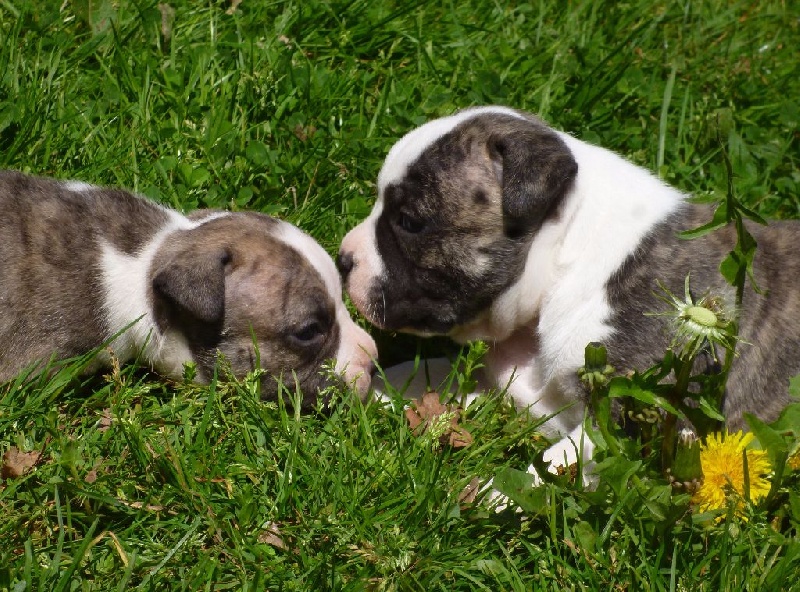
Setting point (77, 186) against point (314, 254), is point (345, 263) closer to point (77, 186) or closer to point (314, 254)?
point (314, 254)

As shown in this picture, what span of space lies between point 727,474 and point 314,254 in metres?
2.37

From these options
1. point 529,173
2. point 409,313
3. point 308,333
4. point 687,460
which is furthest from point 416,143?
point 687,460

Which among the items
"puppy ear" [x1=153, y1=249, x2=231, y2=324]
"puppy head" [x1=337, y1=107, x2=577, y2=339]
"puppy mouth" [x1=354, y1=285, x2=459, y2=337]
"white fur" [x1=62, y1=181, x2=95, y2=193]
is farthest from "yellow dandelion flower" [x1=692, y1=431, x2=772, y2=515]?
"white fur" [x1=62, y1=181, x2=95, y2=193]

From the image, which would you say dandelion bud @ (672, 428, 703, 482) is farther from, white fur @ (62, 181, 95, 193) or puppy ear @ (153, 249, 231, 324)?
white fur @ (62, 181, 95, 193)

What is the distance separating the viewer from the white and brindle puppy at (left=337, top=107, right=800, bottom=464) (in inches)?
214

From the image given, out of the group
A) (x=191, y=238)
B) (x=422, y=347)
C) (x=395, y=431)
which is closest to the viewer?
(x=395, y=431)

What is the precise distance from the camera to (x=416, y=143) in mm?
5777

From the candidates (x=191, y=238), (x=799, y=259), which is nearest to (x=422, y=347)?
(x=191, y=238)

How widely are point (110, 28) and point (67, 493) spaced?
3.74m

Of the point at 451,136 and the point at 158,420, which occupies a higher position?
the point at 451,136

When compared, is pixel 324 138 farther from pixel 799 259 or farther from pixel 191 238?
pixel 799 259

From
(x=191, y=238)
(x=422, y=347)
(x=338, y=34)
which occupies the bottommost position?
(x=422, y=347)

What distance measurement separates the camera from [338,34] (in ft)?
25.9

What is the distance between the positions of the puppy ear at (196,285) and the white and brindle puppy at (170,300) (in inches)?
0.8
